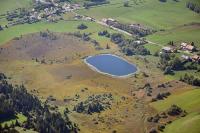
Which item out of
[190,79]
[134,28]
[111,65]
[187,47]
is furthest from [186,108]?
[134,28]

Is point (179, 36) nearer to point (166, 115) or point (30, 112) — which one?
point (166, 115)

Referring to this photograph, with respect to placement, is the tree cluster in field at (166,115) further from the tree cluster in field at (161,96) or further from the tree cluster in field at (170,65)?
the tree cluster in field at (170,65)

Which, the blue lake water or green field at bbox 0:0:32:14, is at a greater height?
green field at bbox 0:0:32:14

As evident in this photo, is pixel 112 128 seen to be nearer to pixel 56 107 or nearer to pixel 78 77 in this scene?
pixel 56 107

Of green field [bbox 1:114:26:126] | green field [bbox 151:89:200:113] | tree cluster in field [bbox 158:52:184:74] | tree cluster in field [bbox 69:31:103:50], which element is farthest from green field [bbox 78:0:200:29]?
green field [bbox 1:114:26:126]

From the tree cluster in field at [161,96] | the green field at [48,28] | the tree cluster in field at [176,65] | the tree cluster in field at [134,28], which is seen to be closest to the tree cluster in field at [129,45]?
the tree cluster in field at [134,28]

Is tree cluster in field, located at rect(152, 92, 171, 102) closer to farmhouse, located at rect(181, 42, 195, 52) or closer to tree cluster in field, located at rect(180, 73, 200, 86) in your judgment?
tree cluster in field, located at rect(180, 73, 200, 86)
